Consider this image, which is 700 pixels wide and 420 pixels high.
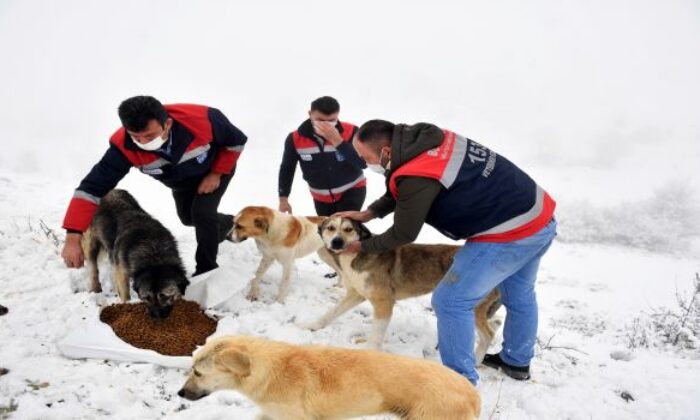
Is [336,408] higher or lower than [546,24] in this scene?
lower

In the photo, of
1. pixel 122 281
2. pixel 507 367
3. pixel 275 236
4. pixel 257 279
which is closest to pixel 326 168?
pixel 275 236

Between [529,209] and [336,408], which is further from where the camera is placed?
[529,209]

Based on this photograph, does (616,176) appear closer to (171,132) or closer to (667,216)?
(667,216)

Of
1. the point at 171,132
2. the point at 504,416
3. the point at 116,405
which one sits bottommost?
the point at 504,416

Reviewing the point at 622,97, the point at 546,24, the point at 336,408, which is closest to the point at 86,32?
the point at 546,24

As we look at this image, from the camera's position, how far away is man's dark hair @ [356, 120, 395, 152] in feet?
12.4

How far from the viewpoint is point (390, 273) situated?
5.04m

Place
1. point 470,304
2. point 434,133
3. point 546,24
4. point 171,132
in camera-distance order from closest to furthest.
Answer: point 434,133, point 470,304, point 171,132, point 546,24

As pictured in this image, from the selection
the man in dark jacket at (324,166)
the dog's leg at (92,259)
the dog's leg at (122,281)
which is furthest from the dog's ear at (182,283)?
the man in dark jacket at (324,166)

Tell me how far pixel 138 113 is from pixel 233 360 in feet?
8.82

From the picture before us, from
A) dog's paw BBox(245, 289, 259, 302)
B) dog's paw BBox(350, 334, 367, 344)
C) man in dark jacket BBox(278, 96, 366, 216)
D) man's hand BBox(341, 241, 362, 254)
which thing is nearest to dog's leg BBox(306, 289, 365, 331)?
dog's paw BBox(350, 334, 367, 344)

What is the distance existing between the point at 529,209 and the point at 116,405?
11.9 ft

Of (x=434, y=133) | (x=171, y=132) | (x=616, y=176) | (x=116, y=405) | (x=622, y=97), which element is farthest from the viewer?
(x=622, y=97)

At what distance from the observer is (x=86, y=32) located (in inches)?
1211
